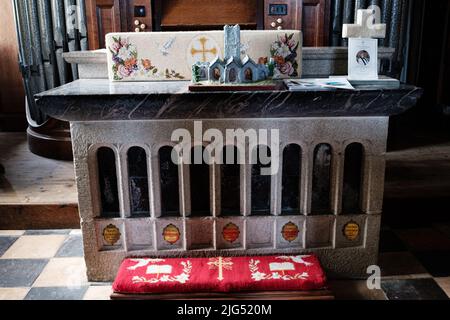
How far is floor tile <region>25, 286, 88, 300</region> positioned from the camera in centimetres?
186

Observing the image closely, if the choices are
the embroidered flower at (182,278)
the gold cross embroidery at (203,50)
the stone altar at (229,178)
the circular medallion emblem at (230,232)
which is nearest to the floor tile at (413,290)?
the stone altar at (229,178)

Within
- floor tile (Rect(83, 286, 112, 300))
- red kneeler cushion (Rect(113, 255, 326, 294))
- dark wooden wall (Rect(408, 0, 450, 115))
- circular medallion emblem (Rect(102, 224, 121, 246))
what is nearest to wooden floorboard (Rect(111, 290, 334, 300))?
red kneeler cushion (Rect(113, 255, 326, 294))

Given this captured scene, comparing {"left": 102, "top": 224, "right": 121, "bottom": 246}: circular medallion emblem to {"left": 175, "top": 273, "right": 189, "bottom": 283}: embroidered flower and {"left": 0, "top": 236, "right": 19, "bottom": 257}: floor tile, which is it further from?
{"left": 0, "top": 236, "right": 19, "bottom": 257}: floor tile

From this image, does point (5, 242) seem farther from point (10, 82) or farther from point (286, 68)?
point (10, 82)

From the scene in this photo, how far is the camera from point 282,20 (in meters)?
3.86

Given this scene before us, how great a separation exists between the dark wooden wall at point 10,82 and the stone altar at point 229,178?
2891mm

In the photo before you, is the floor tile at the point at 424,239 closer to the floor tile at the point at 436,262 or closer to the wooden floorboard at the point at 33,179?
the floor tile at the point at 436,262

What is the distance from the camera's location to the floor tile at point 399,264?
2043mm

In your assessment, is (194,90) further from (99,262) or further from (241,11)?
(241,11)

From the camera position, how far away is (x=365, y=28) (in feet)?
6.14

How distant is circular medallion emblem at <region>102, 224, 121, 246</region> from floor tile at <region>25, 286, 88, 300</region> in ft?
0.74

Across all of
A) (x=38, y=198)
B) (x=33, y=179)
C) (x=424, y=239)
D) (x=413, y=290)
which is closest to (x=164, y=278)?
(x=413, y=290)

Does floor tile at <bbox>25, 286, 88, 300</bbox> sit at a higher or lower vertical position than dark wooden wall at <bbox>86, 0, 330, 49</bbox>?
lower

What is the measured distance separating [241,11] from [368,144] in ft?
8.30
